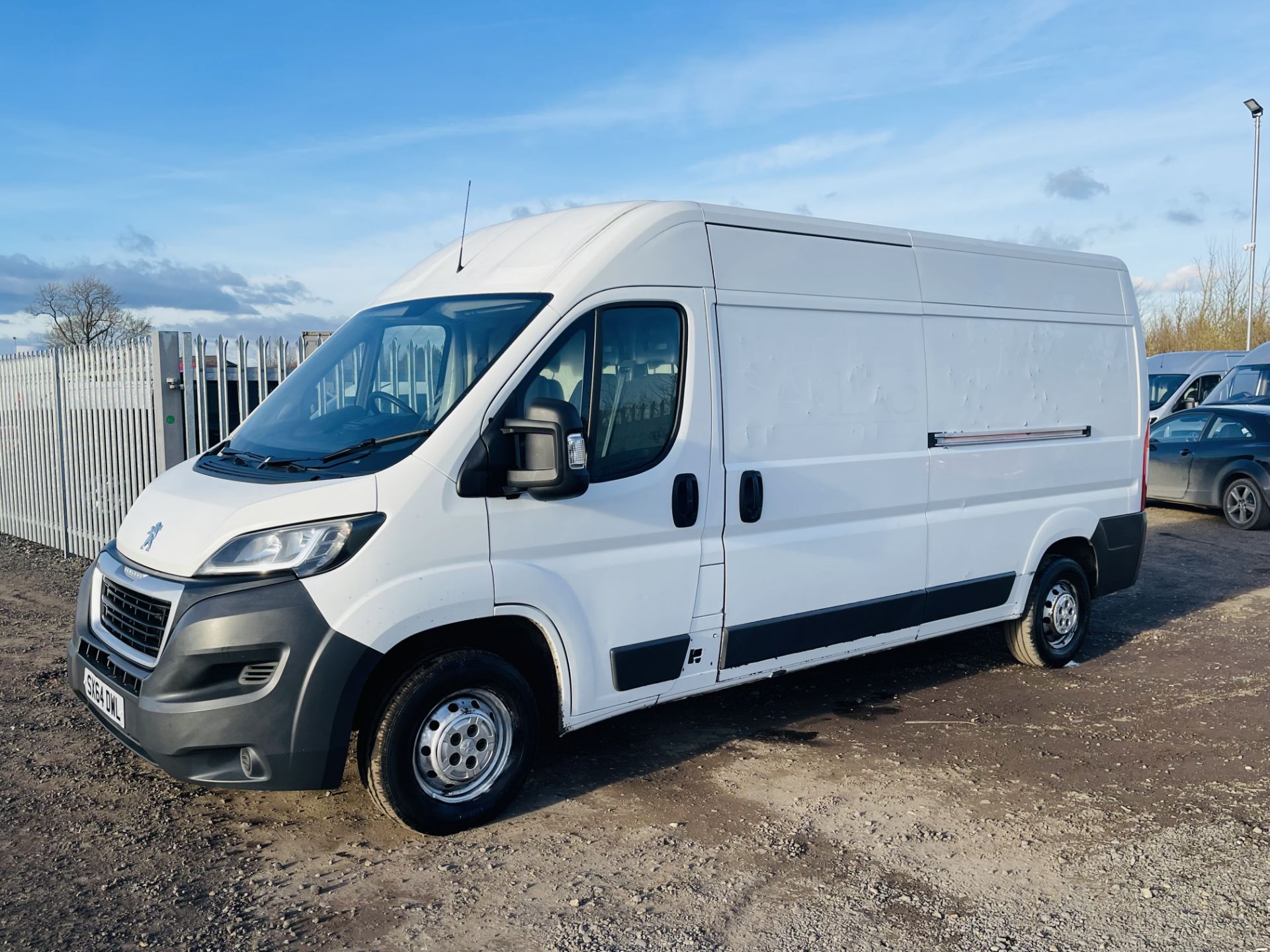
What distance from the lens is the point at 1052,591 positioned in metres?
6.91

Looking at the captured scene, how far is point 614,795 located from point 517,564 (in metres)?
1.21

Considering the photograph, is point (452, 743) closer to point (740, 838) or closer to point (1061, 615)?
point (740, 838)

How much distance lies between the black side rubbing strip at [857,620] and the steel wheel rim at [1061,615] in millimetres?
533

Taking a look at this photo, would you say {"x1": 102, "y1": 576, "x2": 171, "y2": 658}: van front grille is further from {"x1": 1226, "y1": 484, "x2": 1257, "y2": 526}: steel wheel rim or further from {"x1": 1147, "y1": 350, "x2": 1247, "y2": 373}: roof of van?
{"x1": 1147, "y1": 350, "x2": 1247, "y2": 373}: roof of van

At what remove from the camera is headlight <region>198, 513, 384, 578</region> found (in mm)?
3945

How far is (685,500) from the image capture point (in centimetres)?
480

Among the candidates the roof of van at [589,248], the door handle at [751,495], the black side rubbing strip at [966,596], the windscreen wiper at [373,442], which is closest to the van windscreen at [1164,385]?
the black side rubbing strip at [966,596]

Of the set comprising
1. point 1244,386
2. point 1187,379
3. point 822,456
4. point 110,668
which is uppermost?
point 1187,379

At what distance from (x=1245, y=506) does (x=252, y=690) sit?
480 inches

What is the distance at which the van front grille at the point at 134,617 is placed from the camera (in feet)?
13.4

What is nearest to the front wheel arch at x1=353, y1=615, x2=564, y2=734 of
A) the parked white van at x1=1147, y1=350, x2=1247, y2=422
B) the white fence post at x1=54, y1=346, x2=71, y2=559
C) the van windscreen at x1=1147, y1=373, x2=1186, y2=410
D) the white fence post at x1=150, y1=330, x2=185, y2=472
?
the white fence post at x1=150, y1=330, x2=185, y2=472

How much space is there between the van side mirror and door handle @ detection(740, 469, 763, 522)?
3.32ft

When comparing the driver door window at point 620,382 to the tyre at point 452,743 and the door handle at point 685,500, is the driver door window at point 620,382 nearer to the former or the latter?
the door handle at point 685,500

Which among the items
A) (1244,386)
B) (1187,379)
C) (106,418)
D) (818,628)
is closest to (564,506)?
(818,628)
